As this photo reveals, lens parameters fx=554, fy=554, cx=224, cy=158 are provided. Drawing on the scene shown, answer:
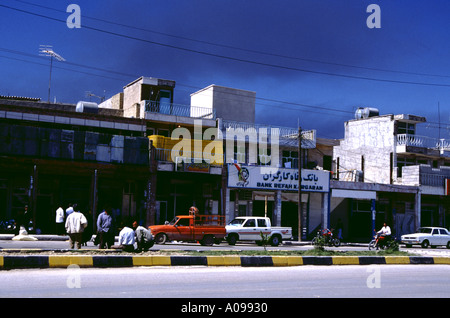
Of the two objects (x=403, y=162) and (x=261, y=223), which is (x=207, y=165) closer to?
(x=261, y=223)

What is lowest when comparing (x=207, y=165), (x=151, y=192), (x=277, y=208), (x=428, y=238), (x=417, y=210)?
(x=428, y=238)

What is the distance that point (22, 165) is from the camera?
30938mm

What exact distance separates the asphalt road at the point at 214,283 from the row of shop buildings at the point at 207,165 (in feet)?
48.5

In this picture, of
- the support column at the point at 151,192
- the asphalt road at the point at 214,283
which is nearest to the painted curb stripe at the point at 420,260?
the asphalt road at the point at 214,283

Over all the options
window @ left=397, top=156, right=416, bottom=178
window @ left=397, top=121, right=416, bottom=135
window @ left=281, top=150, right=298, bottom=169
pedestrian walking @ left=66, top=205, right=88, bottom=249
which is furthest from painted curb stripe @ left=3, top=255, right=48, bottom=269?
window @ left=397, top=121, right=416, bottom=135

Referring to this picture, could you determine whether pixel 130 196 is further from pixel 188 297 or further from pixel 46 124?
pixel 188 297

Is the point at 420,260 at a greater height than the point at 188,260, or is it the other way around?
the point at 188,260

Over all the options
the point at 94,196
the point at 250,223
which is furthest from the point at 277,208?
the point at 94,196

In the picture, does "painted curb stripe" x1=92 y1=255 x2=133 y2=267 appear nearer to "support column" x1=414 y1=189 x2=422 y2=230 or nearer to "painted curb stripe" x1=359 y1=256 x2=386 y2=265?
"painted curb stripe" x1=359 y1=256 x2=386 y2=265

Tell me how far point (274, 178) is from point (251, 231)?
8.17 meters

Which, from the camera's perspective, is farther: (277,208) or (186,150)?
(277,208)

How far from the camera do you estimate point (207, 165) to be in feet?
119

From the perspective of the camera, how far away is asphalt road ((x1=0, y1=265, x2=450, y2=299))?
9.41 m

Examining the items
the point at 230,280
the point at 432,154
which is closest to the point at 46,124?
the point at 230,280
